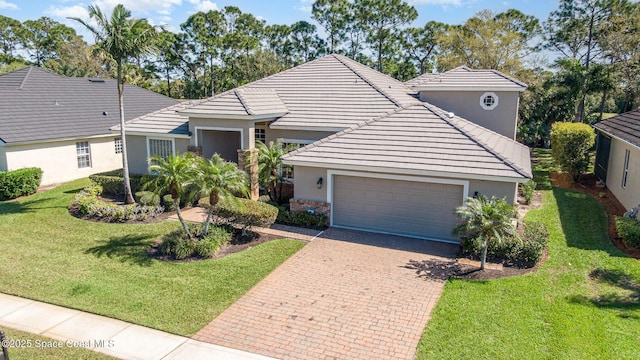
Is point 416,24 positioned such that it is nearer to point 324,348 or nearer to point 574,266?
point 574,266

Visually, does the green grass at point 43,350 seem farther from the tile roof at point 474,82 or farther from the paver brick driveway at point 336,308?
the tile roof at point 474,82

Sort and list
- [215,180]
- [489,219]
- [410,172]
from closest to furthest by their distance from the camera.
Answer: [489,219] < [215,180] < [410,172]

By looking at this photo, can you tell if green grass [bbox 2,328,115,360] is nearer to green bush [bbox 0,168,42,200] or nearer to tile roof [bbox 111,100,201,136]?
tile roof [bbox 111,100,201,136]

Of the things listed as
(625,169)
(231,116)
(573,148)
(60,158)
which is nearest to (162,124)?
(231,116)

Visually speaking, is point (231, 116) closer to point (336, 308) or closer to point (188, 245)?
point (188, 245)

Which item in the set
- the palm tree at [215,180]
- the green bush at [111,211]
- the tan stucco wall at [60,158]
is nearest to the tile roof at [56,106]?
the tan stucco wall at [60,158]

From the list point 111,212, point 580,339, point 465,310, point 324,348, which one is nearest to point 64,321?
point 324,348
